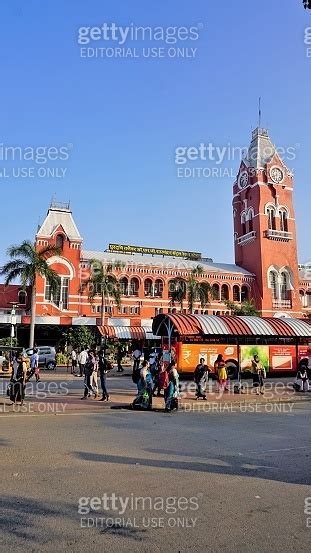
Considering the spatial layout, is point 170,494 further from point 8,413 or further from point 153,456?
point 8,413

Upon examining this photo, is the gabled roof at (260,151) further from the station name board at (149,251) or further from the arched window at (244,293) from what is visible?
the arched window at (244,293)

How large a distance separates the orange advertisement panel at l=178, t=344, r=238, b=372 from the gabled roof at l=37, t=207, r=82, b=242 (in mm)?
30482

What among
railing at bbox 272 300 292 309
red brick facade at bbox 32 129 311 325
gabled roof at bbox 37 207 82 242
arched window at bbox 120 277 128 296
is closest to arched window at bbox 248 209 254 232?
red brick facade at bbox 32 129 311 325

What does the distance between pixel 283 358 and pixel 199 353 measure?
20.0ft

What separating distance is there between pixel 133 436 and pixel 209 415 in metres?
4.72

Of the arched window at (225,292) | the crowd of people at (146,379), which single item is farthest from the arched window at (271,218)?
the crowd of people at (146,379)

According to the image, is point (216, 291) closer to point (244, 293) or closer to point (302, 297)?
point (244, 293)

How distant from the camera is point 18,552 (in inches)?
167

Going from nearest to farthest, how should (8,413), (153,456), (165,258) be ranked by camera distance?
(153,456)
(8,413)
(165,258)

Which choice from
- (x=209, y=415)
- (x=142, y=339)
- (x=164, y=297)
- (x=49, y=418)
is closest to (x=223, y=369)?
(x=209, y=415)

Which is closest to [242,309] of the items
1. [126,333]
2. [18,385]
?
[126,333]

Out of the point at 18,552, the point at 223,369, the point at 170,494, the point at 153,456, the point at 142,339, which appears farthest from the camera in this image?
the point at 142,339
